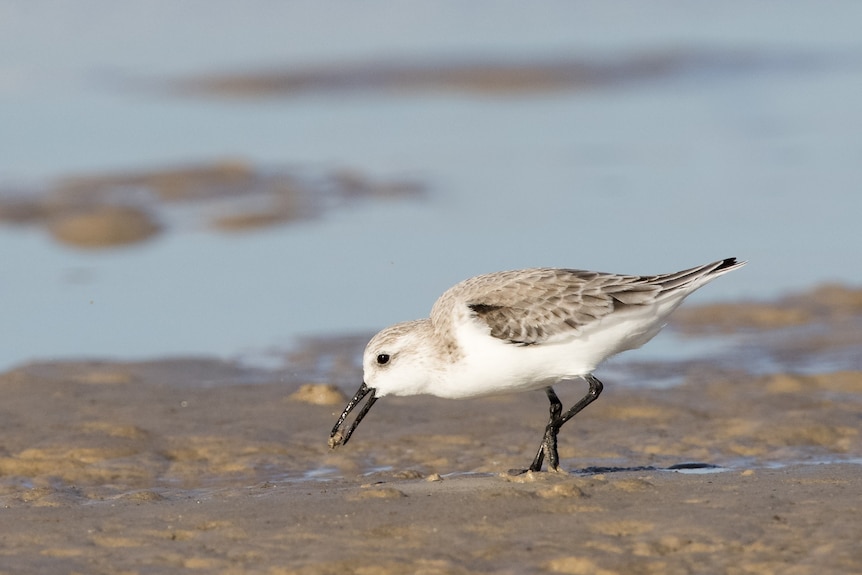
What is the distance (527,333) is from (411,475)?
1.10 meters

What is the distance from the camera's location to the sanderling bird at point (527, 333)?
8602mm

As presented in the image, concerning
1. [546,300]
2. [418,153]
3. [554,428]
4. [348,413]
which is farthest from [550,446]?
[418,153]

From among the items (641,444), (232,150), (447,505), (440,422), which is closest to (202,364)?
(440,422)

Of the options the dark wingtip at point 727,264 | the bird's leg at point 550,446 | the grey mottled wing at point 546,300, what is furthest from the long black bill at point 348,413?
the dark wingtip at point 727,264

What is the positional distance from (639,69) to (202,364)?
17.6 meters

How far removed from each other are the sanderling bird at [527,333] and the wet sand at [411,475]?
1.86 feet

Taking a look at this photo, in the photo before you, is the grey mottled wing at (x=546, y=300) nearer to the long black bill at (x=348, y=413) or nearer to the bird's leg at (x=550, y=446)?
the bird's leg at (x=550, y=446)

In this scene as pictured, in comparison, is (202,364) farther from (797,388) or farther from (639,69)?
(639,69)

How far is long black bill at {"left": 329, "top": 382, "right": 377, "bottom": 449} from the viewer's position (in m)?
9.12

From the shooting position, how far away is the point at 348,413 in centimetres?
917

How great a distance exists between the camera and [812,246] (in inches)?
635

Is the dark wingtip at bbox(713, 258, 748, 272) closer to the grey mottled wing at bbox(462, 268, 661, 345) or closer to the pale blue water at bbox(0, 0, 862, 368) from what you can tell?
the grey mottled wing at bbox(462, 268, 661, 345)

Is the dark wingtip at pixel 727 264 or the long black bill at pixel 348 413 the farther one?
the long black bill at pixel 348 413

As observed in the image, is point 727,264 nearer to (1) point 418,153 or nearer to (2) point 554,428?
(2) point 554,428
